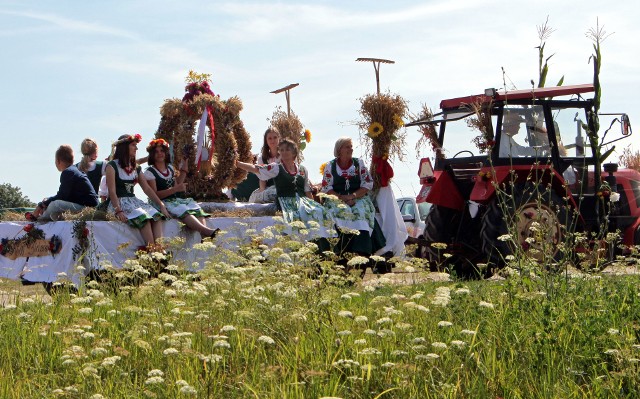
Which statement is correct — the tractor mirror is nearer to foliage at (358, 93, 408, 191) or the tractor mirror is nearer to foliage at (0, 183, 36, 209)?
foliage at (358, 93, 408, 191)

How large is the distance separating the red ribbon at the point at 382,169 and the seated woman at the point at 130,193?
262cm

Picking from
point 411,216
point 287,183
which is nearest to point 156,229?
point 287,183

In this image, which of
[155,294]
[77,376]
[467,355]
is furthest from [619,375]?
[155,294]

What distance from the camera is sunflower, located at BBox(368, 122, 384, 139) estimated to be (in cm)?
1115

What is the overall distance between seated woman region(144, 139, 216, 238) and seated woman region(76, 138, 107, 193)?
0.79 m

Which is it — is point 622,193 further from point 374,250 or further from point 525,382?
point 525,382

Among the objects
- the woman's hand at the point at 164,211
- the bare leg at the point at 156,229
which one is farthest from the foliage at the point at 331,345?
the woman's hand at the point at 164,211

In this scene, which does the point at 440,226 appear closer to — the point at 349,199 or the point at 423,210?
the point at 349,199

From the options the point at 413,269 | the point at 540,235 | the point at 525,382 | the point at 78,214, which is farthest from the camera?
the point at 78,214

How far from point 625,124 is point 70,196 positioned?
19.1 feet

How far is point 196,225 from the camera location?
973cm

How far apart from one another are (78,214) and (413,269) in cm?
474

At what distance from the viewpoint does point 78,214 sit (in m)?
9.44

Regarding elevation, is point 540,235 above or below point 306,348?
above
